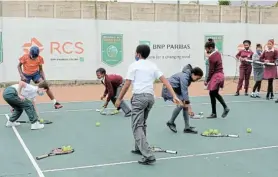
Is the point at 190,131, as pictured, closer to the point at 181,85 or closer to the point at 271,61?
the point at 181,85

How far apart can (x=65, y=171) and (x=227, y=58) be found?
13.9m

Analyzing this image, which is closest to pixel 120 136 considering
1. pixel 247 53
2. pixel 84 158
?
pixel 84 158

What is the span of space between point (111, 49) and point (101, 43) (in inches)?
17.4

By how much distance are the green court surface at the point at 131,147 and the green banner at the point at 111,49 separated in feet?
20.7

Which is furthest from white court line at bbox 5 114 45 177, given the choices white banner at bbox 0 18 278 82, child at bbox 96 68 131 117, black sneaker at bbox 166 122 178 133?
white banner at bbox 0 18 278 82

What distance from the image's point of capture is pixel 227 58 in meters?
18.4

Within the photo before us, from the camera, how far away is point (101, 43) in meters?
16.4

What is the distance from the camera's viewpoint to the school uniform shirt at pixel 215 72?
939 centimetres

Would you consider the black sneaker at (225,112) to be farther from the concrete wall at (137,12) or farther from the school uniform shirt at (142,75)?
the concrete wall at (137,12)

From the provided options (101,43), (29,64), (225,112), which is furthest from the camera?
(101,43)

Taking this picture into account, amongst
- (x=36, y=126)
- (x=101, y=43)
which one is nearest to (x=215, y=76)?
(x=36, y=126)

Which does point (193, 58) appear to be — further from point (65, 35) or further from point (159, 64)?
point (65, 35)

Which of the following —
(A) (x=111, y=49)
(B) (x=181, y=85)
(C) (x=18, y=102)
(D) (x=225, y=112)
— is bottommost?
(D) (x=225, y=112)

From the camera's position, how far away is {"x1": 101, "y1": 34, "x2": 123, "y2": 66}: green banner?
16.4 m
